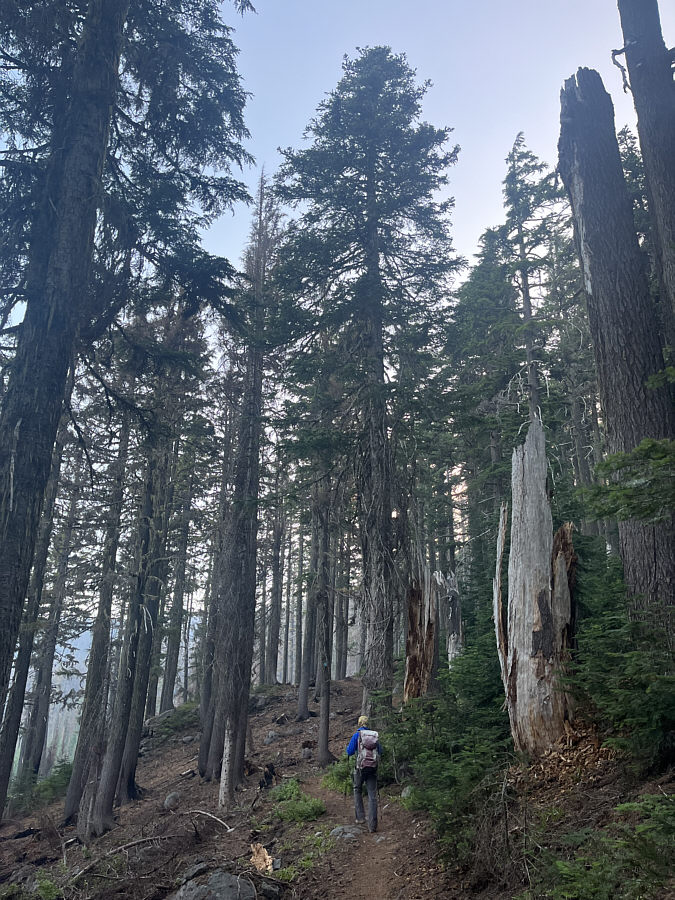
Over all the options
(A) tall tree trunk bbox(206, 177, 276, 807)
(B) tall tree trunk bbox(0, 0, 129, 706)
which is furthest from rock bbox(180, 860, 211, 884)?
(A) tall tree trunk bbox(206, 177, 276, 807)

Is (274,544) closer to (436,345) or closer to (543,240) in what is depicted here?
(436,345)

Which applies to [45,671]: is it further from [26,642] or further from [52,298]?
[52,298]

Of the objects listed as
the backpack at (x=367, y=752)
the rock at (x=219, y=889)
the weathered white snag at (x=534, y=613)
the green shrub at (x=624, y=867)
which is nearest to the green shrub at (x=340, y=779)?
the backpack at (x=367, y=752)

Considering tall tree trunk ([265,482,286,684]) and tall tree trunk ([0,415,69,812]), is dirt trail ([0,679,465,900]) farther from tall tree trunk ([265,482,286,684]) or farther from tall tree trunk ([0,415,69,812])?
tall tree trunk ([265,482,286,684])

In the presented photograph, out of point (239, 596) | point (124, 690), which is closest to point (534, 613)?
point (239, 596)

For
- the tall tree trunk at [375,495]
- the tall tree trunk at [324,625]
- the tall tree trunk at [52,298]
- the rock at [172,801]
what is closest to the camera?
the tall tree trunk at [52,298]

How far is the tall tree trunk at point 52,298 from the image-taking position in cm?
600

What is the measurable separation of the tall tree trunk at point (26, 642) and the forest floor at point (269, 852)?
6.35 ft

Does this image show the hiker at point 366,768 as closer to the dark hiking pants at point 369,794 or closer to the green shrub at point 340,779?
the dark hiking pants at point 369,794

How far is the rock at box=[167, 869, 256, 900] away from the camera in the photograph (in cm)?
621

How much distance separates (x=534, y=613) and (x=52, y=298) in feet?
A: 24.3

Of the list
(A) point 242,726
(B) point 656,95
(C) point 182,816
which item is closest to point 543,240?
(B) point 656,95

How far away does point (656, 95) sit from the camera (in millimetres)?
7688

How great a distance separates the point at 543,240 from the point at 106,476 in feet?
54.0
